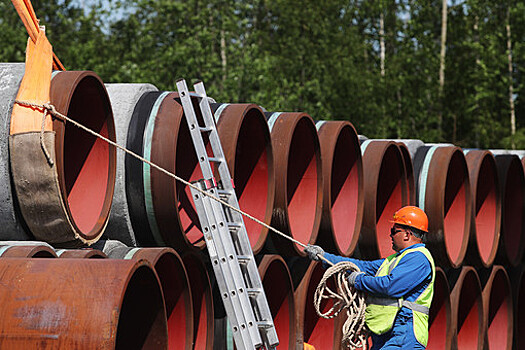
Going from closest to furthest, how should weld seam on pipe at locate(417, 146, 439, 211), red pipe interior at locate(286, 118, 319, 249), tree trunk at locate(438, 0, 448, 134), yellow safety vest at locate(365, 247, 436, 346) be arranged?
yellow safety vest at locate(365, 247, 436, 346) < red pipe interior at locate(286, 118, 319, 249) < weld seam on pipe at locate(417, 146, 439, 211) < tree trunk at locate(438, 0, 448, 134)

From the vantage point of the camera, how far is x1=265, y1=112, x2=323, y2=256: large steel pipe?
267 inches

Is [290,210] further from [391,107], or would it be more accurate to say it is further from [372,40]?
[372,40]

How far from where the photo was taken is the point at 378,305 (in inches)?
234

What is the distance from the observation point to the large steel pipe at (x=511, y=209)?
1010 cm

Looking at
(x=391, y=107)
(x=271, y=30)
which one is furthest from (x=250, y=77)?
(x=271, y=30)

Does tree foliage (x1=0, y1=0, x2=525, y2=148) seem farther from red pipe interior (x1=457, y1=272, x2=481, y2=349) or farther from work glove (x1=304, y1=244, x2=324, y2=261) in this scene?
work glove (x1=304, y1=244, x2=324, y2=261)

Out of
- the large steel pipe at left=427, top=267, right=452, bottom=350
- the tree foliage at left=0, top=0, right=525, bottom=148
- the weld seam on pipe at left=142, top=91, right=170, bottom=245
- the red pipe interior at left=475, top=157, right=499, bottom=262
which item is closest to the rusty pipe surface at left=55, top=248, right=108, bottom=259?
the weld seam on pipe at left=142, top=91, right=170, bottom=245

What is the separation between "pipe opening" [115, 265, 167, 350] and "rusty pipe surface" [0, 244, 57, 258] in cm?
48

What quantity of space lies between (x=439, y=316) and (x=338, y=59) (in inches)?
654

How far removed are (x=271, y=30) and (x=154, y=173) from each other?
82.2 feet

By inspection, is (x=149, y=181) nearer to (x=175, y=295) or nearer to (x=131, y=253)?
(x=131, y=253)

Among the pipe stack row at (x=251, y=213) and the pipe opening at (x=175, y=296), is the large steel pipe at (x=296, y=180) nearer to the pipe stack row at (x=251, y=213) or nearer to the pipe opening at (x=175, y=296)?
the pipe stack row at (x=251, y=213)

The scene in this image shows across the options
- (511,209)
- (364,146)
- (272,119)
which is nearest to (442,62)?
(511,209)

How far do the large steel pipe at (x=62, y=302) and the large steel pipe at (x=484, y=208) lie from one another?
19.4ft
